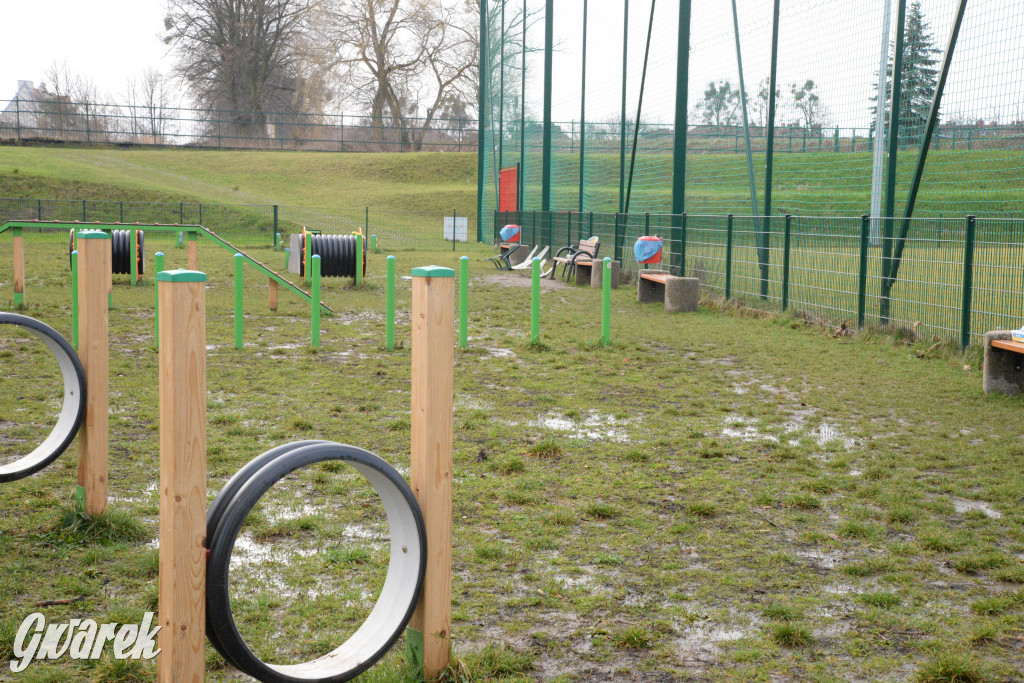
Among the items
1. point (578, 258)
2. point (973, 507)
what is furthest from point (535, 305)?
point (578, 258)

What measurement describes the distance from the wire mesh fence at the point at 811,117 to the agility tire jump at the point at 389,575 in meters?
10.2

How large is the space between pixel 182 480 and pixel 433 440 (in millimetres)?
807

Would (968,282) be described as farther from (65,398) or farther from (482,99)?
(482,99)

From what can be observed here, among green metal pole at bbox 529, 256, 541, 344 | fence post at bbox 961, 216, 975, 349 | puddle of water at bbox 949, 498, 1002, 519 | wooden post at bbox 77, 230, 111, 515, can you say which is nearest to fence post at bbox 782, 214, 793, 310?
fence post at bbox 961, 216, 975, 349

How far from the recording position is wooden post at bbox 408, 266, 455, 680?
2.97 meters

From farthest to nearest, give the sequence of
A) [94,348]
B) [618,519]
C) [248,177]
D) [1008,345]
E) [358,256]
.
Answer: [248,177]
[358,256]
[1008,345]
[618,519]
[94,348]

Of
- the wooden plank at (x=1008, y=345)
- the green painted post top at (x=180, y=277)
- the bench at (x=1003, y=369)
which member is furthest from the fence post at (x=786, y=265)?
the green painted post top at (x=180, y=277)

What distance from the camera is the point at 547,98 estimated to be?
26.6 metres

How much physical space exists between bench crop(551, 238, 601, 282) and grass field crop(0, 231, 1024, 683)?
9.78m

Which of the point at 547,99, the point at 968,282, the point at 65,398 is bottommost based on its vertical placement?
the point at 65,398

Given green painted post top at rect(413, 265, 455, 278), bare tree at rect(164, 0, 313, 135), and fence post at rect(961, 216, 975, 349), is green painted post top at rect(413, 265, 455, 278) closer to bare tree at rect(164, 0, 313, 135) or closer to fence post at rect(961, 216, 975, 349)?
fence post at rect(961, 216, 975, 349)

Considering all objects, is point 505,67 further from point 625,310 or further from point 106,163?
point 106,163

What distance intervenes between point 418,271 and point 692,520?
8.25 ft

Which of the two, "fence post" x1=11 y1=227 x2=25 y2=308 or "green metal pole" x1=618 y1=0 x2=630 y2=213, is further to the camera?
"green metal pole" x1=618 y1=0 x2=630 y2=213
